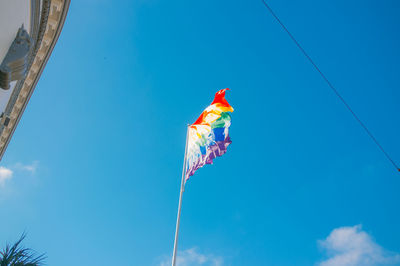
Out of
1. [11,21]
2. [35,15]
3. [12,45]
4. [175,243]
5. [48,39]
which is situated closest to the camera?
[11,21]

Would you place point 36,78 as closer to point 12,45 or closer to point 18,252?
point 12,45

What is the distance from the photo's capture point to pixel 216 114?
15.5 metres

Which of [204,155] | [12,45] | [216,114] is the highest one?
[216,114]

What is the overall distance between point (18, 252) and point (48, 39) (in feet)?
31.6

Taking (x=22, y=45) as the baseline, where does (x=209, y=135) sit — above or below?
above

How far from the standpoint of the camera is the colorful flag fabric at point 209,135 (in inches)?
559

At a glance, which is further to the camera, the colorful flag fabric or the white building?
the colorful flag fabric

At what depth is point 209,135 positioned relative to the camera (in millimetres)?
14930

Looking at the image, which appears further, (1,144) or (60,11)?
(1,144)

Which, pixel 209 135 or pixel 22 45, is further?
pixel 209 135

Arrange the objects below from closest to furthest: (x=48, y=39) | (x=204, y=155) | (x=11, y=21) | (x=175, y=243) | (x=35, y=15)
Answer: (x=11, y=21) < (x=35, y=15) < (x=175, y=243) < (x=48, y=39) < (x=204, y=155)

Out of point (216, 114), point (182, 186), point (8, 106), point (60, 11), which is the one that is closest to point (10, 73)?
point (60, 11)

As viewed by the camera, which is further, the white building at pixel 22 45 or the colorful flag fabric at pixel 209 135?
the colorful flag fabric at pixel 209 135

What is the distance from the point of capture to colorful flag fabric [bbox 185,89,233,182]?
1420 cm
